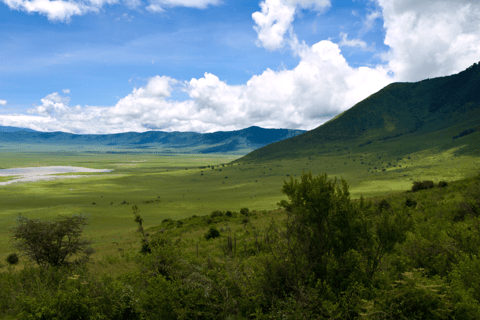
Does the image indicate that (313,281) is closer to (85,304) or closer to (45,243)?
(85,304)

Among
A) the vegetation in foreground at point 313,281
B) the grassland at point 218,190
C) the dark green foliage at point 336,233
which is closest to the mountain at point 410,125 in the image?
the grassland at point 218,190

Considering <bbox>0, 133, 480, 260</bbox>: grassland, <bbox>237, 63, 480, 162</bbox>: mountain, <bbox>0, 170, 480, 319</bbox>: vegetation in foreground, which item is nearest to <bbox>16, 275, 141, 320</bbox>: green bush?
<bbox>0, 170, 480, 319</bbox>: vegetation in foreground

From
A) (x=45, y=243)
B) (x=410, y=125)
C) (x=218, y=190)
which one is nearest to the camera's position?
(x=45, y=243)

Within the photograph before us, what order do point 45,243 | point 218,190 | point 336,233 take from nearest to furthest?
1. point 336,233
2. point 45,243
3. point 218,190

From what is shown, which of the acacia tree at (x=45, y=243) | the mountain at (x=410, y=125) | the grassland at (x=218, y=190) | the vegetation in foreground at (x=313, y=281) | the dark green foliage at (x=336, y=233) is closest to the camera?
the vegetation in foreground at (x=313, y=281)

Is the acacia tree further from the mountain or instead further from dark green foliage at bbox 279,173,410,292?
the mountain

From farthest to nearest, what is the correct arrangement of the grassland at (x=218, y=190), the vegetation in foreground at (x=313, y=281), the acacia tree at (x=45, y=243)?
the grassland at (x=218, y=190)
the acacia tree at (x=45, y=243)
the vegetation in foreground at (x=313, y=281)

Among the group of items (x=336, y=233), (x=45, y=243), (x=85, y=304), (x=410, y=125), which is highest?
(x=410, y=125)

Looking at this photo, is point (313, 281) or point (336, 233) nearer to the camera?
point (313, 281)

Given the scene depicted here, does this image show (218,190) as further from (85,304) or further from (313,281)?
(313,281)

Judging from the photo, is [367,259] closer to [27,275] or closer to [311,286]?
[311,286]

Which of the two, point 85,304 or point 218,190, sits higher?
point 85,304

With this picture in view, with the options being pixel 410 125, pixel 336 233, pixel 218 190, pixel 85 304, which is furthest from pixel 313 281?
pixel 410 125

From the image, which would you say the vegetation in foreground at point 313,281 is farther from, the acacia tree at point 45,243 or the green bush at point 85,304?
the acacia tree at point 45,243
